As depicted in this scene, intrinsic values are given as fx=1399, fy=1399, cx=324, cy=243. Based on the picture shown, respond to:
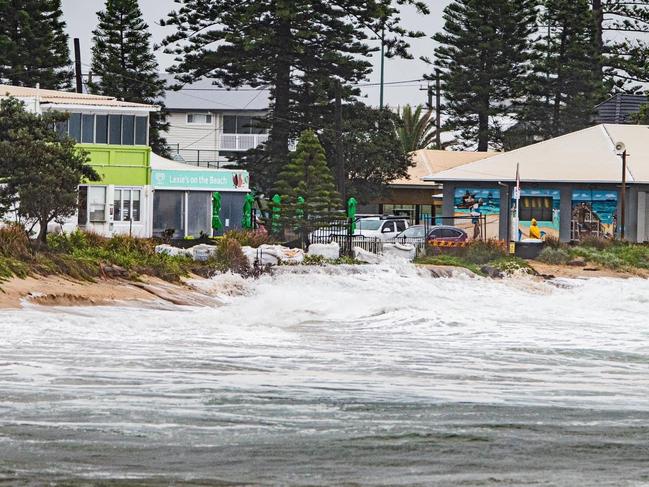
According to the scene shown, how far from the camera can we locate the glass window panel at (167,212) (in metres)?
49.4

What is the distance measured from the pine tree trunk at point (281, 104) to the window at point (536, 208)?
14629 millimetres

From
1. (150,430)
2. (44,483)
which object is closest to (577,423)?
(150,430)

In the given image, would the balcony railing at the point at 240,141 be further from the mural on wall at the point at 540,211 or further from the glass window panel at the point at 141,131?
the glass window panel at the point at 141,131

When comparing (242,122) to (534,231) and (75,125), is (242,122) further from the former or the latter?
(75,125)

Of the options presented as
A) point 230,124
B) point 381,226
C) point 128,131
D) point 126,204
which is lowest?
point 381,226

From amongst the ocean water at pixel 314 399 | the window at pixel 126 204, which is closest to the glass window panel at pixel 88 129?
the window at pixel 126 204

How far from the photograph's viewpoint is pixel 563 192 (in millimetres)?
52469

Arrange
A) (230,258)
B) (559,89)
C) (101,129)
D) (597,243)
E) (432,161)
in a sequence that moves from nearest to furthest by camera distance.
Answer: (230,258), (101,129), (597,243), (559,89), (432,161)

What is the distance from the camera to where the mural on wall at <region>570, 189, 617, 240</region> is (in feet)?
171

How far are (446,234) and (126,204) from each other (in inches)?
431

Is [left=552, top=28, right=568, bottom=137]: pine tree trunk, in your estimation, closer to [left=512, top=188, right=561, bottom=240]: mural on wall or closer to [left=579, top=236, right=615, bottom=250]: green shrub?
[left=512, top=188, right=561, bottom=240]: mural on wall

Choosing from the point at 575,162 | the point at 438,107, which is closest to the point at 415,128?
the point at 438,107

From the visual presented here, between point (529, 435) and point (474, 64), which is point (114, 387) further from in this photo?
point (474, 64)

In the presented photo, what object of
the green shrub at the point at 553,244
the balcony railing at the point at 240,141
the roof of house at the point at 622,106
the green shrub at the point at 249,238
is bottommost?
the green shrub at the point at 553,244
